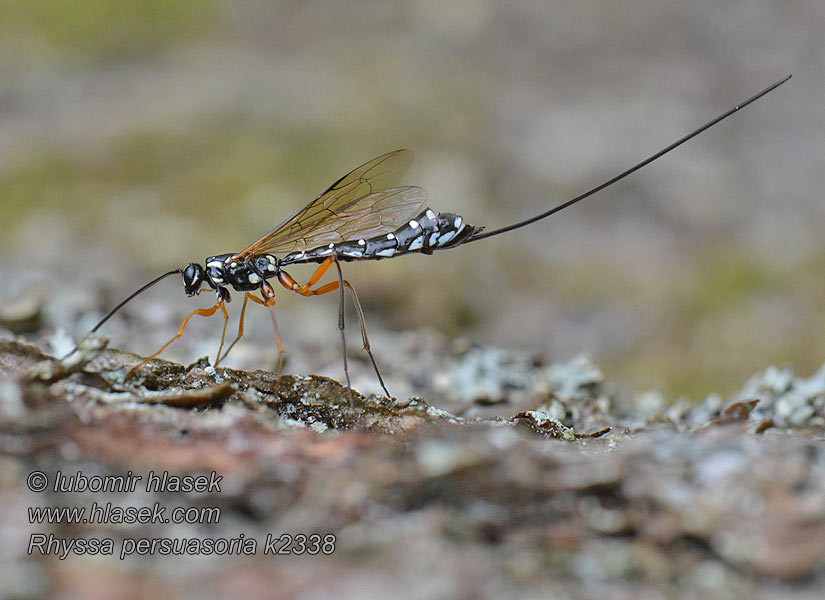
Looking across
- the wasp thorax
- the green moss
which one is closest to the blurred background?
the green moss

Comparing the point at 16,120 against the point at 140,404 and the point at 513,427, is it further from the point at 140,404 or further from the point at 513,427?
the point at 513,427

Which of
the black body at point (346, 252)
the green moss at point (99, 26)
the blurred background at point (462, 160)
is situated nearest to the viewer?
the black body at point (346, 252)

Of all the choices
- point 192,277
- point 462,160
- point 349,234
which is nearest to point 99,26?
point 462,160

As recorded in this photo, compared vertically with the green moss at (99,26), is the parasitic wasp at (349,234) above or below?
below

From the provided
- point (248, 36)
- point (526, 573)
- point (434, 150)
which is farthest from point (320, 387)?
point (248, 36)

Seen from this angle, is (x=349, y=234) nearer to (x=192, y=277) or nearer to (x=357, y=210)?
(x=357, y=210)

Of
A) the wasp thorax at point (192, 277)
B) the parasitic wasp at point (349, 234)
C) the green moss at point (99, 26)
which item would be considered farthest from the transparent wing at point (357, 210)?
the green moss at point (99, 26)

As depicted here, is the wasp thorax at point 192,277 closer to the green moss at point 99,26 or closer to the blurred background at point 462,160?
the blurred background at point 462,160
